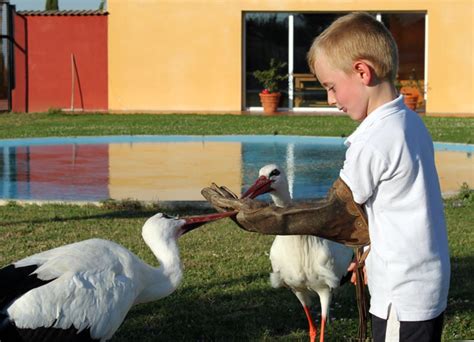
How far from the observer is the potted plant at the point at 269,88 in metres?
A: 26.3

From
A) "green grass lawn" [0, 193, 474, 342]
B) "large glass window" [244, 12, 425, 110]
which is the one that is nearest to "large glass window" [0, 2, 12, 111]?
"large glass window" [244, 12, 425, 110]

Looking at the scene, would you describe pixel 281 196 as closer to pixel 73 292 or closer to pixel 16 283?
pixel 73 292

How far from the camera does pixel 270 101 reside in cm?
2625

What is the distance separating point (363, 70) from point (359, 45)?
0.09 m

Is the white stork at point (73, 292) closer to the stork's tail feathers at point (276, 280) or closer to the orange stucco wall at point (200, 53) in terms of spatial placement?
the stork's tail feathers at point (276, 280)

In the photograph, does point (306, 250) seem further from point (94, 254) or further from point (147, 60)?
point (147, 60)

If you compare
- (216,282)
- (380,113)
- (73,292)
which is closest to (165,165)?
(216,282)

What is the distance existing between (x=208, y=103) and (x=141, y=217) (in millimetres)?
17751

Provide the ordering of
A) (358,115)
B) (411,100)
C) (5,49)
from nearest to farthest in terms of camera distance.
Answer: (358,115), (411,100), (5,49)

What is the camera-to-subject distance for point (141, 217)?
359 inches

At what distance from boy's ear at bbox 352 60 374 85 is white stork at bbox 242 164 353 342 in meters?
2.54

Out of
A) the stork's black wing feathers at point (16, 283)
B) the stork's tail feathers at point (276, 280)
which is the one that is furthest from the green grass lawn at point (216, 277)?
the stork's black wing feathers at point (16, 283)

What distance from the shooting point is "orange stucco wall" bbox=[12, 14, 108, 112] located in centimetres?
2689

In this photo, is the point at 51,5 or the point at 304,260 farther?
the point at 51,5
